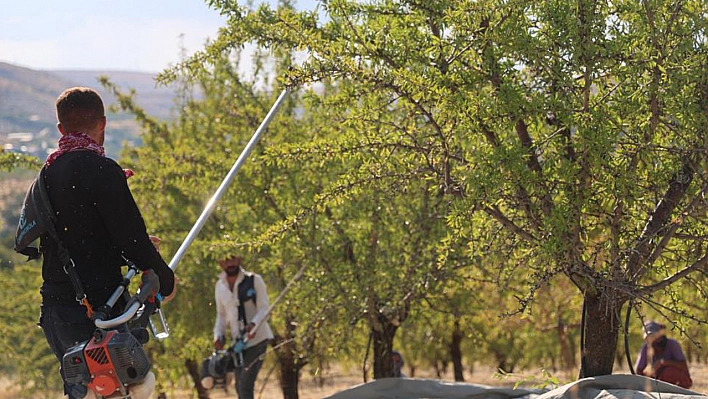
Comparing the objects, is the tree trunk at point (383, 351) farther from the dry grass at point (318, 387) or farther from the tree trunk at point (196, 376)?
the tree trunk at point (196, 376)

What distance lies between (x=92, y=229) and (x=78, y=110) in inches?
21.3

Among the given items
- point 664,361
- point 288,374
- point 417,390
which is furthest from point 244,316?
point 664,361

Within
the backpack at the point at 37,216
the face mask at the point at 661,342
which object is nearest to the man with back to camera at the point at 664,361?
the face mask at the point at 661,342

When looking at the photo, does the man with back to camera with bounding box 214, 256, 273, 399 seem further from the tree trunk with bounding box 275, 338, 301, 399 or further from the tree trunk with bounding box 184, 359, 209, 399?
the tree trunk with bounding box 184, 359, 209, 399

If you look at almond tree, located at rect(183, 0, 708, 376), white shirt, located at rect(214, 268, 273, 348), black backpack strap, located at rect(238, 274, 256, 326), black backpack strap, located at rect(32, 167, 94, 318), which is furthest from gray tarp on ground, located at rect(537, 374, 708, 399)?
black backpack strap, located at rect(238, 274, 256, 326)

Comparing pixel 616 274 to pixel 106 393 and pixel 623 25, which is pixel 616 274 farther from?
pixel 106 393

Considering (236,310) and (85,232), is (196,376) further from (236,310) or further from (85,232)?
(85,232)

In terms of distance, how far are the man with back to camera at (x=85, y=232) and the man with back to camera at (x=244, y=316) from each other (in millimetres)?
4467

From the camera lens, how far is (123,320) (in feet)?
12.9

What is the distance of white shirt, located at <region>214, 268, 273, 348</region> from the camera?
8.80 metres

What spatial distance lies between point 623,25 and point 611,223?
1.18 m

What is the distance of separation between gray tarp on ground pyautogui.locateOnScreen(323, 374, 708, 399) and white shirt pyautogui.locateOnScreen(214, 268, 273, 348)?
1306mm

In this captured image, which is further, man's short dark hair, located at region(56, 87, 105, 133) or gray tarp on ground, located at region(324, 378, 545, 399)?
gray tarp on ground, located at region(324, 378, 545, 399)

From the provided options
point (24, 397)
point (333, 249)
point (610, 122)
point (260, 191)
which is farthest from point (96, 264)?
point (24, 397)
